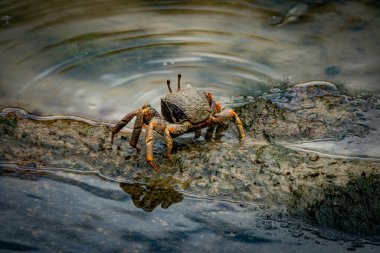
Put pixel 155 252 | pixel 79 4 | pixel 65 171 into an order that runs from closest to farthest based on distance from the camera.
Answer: pixel 155 252
pixel 65 171
pixel 79 4

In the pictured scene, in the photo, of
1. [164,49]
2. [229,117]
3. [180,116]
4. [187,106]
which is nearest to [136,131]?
[180,116]

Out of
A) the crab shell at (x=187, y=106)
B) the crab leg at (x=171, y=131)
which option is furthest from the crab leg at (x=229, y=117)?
the crab leg at (x=171, y=131)

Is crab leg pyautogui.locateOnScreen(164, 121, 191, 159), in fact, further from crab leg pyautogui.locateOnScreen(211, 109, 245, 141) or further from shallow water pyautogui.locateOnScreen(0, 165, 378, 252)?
shallow water pyautogui.locateOnScreen(0, 165, 378, 252)

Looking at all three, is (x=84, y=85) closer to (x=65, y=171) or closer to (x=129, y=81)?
(x=129, y=81)

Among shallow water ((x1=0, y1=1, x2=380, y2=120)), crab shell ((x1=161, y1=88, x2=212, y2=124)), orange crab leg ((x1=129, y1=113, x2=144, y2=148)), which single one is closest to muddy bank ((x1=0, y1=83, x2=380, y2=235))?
orange crab leg ((x1=129, y1=113, x2=144, y2=148))

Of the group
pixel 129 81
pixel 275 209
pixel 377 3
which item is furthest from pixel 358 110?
pixel 377 3

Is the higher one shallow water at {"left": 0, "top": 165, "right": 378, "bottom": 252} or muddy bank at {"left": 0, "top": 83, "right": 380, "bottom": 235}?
muddy bank at {"left": 0, "top": 83, "right": 380, "bottom": 235}
